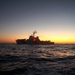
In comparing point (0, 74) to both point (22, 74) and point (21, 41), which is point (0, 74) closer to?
point (22, 74)

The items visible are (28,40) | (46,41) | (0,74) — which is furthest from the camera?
(46,41)

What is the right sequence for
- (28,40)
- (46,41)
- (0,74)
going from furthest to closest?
(46,41) < (28,40) < (0,74)

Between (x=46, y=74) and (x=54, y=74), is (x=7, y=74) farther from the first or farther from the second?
(x=54, y=74)

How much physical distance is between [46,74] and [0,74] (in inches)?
119

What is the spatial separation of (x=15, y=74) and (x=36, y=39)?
415ft

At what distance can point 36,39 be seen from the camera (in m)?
134

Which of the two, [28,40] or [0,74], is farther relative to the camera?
[28,40]

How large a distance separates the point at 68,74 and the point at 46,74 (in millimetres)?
1474

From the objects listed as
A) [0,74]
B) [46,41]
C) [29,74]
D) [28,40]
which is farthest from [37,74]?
[46,41]

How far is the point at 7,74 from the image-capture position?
755cm

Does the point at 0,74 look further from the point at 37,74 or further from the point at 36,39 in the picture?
the point at 36,39

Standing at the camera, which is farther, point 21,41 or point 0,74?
point 21,41

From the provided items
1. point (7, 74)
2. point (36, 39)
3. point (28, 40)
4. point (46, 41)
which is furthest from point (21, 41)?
point (7, 74)

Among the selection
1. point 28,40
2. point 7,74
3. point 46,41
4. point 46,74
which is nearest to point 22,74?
point 7,74
